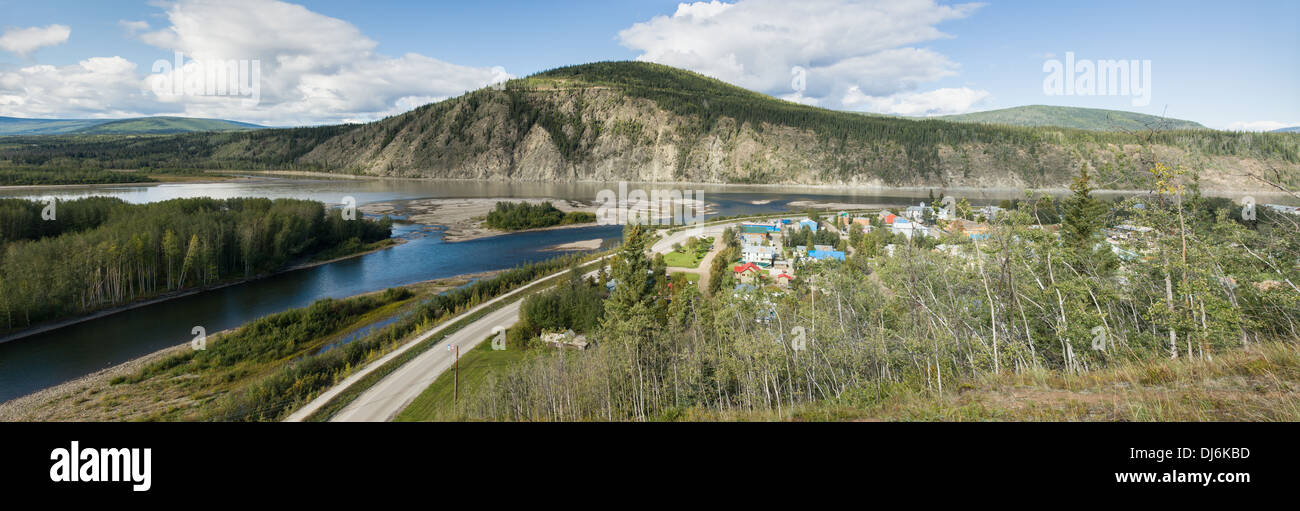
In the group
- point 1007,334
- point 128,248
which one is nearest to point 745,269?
point 1007,334

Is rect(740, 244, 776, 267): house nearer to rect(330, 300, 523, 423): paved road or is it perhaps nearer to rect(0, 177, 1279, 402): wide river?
rect(0, 177, 1279, 402): wide river

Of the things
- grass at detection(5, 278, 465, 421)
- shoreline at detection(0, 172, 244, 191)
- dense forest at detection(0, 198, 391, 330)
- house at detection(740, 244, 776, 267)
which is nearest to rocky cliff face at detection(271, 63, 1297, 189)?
shoreline at detection(0, 172, 244, 191)

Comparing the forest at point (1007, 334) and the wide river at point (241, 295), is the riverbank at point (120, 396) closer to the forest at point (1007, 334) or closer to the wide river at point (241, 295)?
the wide river at point (241, 295)

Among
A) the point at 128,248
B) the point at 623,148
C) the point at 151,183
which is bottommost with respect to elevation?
the point at 128,248

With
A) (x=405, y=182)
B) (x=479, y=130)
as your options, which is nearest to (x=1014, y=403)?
(x=405, y=182)

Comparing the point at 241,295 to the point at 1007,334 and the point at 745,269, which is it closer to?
the point at 745,269
